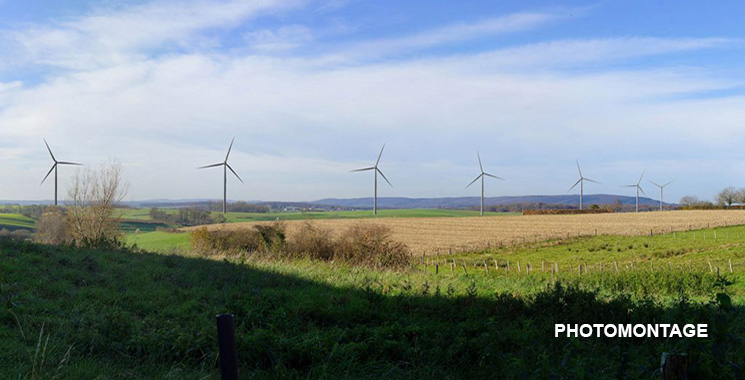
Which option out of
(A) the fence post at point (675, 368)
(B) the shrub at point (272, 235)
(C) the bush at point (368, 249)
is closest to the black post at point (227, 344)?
(A) the fence post at point (675, 368)

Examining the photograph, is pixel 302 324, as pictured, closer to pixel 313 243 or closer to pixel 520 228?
pixel 313 243

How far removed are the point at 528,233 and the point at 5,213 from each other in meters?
85.3

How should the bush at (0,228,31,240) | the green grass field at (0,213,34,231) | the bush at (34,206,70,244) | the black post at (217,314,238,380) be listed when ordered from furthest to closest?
1. the green grass field at (0,213,34,231)
2. the bush at (34,206,70,244)
3. the bush at (0,228,31,240)
4. the black post at (217,314,238,380)

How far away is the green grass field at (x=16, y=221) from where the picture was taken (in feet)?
253

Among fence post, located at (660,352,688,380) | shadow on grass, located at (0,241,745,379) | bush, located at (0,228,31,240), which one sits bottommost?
shadow on grass, located at (0,241,745,379)

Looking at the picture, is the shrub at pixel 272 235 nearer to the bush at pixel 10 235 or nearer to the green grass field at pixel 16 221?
the bush at pixel 10 235

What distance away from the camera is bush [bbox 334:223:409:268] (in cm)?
2761

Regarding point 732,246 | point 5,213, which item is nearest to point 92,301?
point 732,246

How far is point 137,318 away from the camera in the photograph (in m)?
10.2

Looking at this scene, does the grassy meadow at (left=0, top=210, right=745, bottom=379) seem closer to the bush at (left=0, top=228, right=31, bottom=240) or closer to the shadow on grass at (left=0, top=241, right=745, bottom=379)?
the shadow on grass at (left=0, top=241, right=745, bottom=379)

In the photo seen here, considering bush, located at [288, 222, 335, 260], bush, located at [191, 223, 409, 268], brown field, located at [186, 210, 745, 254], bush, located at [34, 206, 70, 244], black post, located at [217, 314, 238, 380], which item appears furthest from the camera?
brown field, located at [186, 210, 745, 254]

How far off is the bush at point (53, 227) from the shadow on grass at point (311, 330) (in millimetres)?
28101

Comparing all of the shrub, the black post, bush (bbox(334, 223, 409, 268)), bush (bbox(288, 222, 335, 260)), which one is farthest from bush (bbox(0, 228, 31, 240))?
the black post

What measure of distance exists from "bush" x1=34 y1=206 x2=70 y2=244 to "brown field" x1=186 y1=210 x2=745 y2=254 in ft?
36.9
